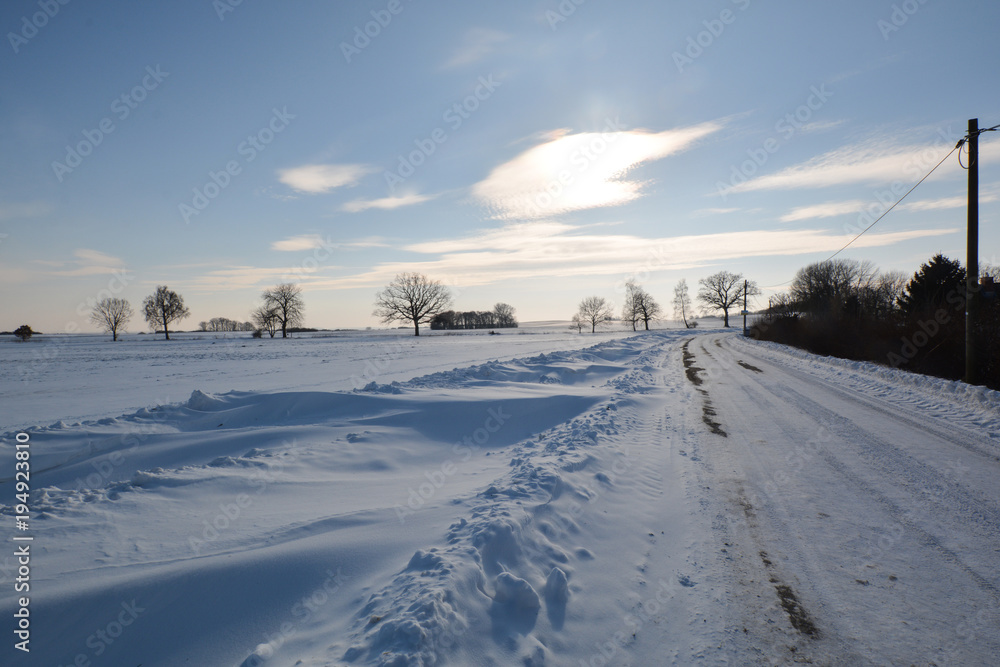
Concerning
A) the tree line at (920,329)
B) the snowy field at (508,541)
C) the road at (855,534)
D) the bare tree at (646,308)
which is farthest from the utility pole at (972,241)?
the bare tree at (646,308)

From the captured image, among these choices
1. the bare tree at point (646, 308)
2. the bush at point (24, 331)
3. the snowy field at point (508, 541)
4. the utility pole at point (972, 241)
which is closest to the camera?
the snowy field at point (508, 541)

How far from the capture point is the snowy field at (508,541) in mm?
2693

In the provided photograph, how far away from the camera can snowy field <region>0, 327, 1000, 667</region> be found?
2.69 metres

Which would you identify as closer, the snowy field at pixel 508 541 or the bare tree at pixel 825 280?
the snowy field at pixel 508 541

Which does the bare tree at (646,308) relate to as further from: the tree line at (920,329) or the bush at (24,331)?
the bush at (24,331)

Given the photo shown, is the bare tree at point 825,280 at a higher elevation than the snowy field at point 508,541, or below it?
higher

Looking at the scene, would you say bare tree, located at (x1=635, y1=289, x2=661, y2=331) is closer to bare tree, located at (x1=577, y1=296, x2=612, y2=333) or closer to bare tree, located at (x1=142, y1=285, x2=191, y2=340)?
bare tree, located at (x1=577, y1=296, x2=612, y2=333)

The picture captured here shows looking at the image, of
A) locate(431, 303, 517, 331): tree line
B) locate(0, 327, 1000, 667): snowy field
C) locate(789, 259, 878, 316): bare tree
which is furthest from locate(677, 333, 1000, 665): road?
locate(431, 303, 517, 331): tree line

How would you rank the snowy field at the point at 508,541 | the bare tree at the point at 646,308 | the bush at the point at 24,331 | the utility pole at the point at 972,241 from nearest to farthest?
the snowy field at the point at 508,541 < the utility pole at the point at 972,241 < the bush at the point at 24,331 < the bare tree at the point at 646,308

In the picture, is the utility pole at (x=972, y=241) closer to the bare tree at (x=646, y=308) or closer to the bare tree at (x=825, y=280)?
the bare tree at (x=825, y=280)

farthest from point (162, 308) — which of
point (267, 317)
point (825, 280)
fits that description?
point (825, 280)

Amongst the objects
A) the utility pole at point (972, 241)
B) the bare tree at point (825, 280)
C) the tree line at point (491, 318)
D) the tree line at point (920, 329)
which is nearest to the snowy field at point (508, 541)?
the utility pole at point (972, 241)

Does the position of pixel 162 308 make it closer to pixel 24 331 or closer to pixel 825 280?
pixel 24 331

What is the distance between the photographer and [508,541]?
3.75 meters
